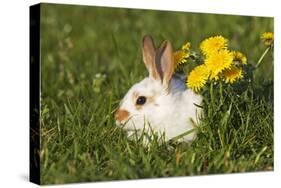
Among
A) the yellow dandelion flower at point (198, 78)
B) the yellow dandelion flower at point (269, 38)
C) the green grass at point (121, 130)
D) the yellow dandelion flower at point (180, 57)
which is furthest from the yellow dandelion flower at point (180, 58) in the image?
the yellow dandelion flower at point (269, 38)

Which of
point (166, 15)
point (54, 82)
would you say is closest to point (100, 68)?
point (54, 82)

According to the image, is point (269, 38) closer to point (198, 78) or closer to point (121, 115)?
point (198, 78)

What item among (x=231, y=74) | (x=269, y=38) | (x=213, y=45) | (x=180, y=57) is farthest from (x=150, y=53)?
(x=269, y=38)

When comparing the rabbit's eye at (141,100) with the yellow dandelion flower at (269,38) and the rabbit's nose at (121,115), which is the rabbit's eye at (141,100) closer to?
the rabbit's nose at (121,115)

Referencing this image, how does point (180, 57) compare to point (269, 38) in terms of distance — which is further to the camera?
point (269, 38)

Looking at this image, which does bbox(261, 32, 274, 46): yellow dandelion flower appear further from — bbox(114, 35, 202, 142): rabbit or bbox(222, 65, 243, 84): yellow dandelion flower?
bbox(114, 35, 202, 142): rabbit

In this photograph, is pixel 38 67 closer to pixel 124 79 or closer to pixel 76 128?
pixel 76 128
